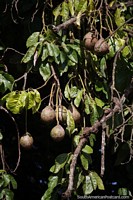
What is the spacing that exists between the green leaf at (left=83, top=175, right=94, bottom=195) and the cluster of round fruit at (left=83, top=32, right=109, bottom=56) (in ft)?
1.64

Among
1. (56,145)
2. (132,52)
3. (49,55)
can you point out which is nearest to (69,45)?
(49,55)

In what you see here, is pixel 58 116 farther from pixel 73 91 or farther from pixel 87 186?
pixel 87 186

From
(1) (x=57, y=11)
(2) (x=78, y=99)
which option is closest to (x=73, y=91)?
(2) (x=78, y=99)

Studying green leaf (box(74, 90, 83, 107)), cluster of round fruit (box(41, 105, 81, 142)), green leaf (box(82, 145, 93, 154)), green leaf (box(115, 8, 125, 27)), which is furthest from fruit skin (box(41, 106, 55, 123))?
green leaf (box(115, 8, 125, 27))

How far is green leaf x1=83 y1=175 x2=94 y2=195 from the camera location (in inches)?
81.6

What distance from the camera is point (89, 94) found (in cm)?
210

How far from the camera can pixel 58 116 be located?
1.99m

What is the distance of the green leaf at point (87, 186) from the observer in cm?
207

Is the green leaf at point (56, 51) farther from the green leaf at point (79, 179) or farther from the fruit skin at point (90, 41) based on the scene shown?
the green leaf at point (79, 179)

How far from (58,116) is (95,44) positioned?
297mm

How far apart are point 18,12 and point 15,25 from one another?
0.36ft

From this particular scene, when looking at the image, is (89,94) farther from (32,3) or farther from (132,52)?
(32,3)

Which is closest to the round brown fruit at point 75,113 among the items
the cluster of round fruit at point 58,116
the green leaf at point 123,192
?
the cluster of round fruit at point 58,116

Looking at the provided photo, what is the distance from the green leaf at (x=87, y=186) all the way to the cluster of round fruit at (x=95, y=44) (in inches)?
19.7
